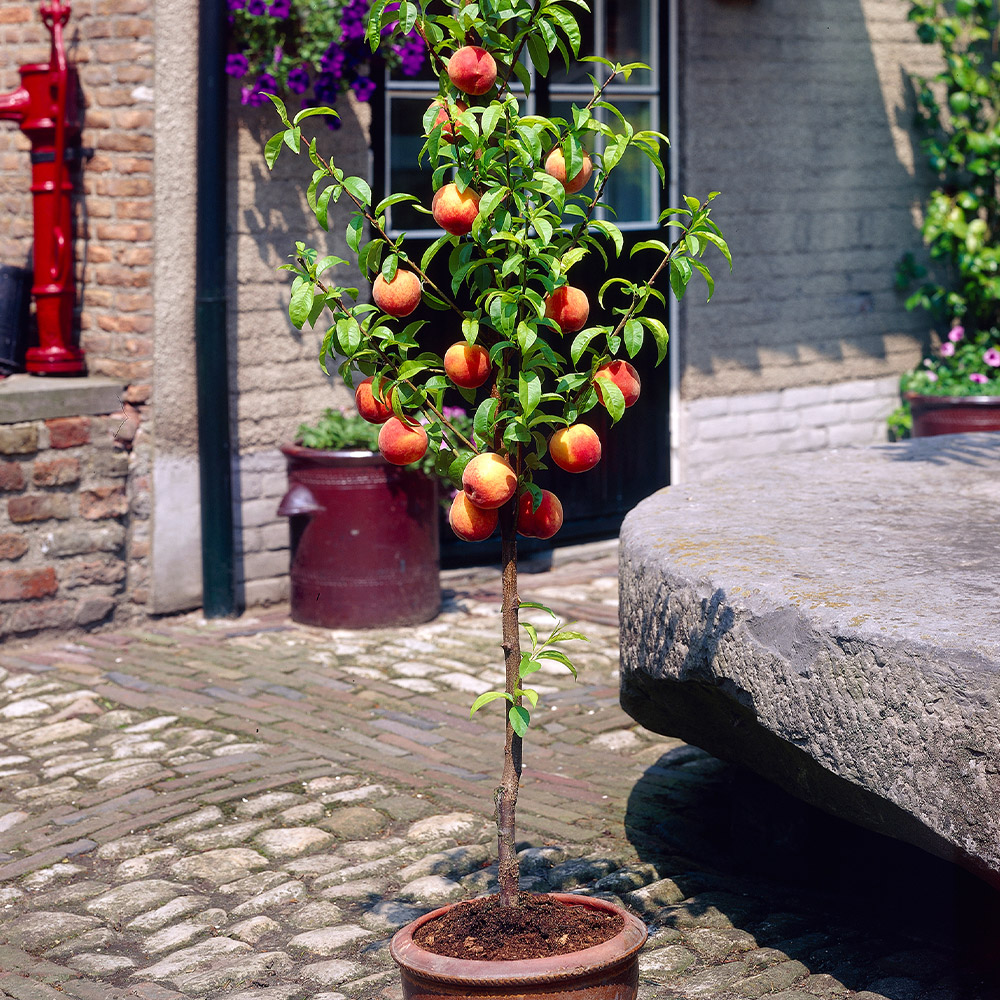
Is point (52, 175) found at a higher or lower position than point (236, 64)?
lower

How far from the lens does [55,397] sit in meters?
5.05

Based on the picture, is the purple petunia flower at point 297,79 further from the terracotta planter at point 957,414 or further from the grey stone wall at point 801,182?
the terracotta planter at point 957,414

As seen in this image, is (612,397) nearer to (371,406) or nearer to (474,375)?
(474,375)

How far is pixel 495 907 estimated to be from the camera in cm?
224

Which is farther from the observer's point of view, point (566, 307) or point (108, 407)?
point (108, 407)

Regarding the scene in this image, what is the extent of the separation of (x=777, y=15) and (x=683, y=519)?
14.6 ft

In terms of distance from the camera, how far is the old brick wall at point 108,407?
505 centimetres

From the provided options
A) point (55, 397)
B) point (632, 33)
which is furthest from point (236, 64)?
point (632, 33)

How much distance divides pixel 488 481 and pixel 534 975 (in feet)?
2.43

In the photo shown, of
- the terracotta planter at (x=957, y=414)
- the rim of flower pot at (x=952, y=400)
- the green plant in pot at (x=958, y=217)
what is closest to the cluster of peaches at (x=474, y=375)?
the terracotta planter at (x=957, y=414)

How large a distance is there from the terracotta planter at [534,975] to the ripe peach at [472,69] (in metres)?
1.33

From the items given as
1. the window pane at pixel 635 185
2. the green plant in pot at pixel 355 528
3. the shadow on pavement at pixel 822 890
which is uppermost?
the window pane at pixel 635 185

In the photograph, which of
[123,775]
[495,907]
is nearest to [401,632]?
[123,775]

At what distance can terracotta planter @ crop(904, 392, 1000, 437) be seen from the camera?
6898 mm
